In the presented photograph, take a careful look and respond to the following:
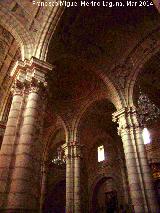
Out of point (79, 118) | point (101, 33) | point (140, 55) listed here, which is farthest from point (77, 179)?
point (101, 33)

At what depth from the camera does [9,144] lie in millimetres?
5328

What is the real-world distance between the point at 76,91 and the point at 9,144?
7.96 meters

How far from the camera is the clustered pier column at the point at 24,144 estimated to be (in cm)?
454

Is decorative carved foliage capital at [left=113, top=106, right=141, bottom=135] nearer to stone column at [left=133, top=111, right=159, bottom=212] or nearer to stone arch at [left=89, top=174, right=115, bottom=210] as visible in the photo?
stone column at [left=133, top=111, right=159, bottom=212]

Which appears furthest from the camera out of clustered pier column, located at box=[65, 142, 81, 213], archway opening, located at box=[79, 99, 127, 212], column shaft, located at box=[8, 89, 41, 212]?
archway opening, located at box=[79, 99, 127, 212]

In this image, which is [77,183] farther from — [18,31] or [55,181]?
[18,31]

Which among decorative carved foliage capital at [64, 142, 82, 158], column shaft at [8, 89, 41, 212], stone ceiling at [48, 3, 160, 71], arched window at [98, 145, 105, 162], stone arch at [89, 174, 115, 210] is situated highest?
stone ceiling at [48, 3, 160, 71]

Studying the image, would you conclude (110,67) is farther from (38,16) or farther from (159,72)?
(38,16)

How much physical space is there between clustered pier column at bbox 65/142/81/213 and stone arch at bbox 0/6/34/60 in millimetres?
6821

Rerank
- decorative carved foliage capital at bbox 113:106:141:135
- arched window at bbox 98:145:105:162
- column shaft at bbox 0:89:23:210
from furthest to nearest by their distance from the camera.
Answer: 1. arched window at bbox 98:145:105:162
2. decorative carved foliage capital at bbox 113:106:141:135
3. column shaft at bbox 0:89:23:210

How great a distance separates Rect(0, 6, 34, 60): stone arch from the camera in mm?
7473

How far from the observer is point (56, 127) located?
16.0 metres

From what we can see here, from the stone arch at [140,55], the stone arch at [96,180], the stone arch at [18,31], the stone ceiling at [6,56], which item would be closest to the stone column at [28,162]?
the stone arch at [18,31]

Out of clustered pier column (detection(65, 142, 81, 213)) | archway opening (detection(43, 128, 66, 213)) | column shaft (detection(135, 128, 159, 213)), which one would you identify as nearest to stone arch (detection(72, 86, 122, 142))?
clustered pier column (detection(65, 142, 81, 213))
